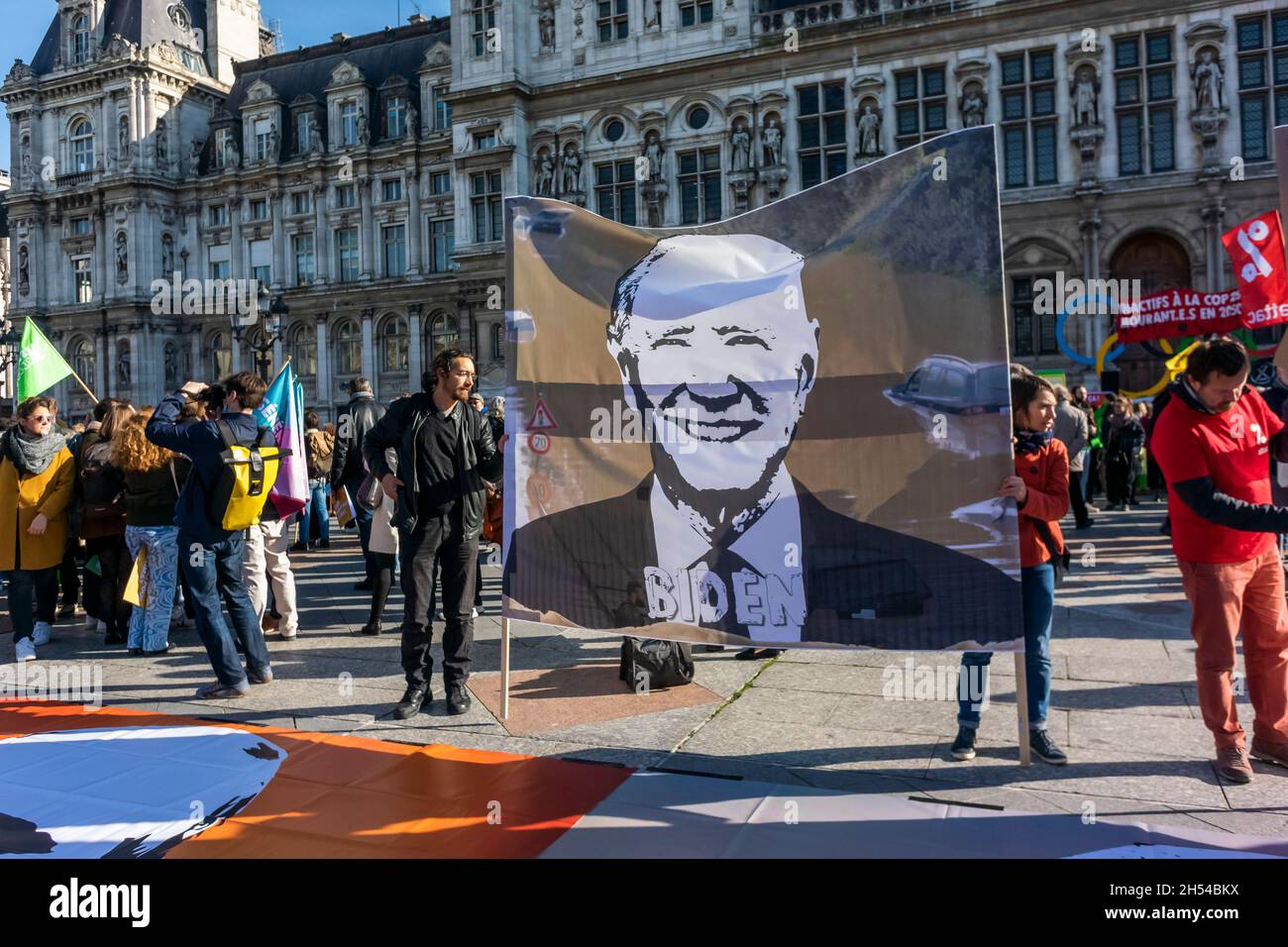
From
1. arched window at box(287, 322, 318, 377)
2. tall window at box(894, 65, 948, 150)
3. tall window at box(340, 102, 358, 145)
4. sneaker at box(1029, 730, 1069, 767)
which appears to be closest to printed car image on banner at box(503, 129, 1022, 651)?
sneaker at box(1029, 730, 1069, 767)

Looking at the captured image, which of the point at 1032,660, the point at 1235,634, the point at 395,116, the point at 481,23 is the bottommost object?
the point at 1032,660

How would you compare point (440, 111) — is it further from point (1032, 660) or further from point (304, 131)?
point (1032, 660)

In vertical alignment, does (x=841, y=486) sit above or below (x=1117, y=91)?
below

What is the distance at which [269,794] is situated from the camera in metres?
4.53

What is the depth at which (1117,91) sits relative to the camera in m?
25.2

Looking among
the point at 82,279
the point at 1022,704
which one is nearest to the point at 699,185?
the point at 1022,704

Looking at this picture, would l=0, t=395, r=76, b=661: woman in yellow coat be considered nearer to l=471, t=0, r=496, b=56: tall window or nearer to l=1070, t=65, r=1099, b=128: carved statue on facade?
l=1070, t=65, r=1099, b=128: carved statue on facade

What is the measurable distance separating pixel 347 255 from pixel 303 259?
7.20ft

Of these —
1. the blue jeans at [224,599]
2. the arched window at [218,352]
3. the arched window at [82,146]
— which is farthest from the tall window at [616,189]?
the arched window at [82,146]
